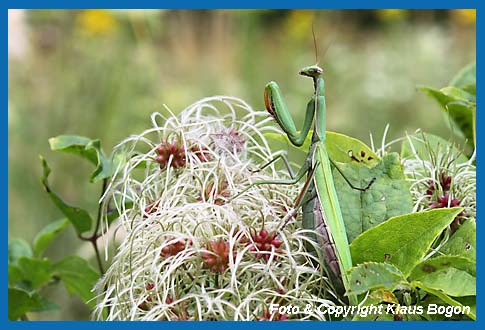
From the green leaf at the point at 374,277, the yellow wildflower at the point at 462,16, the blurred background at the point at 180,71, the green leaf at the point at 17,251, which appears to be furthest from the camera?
the yellow wildflower at the point at 462,16

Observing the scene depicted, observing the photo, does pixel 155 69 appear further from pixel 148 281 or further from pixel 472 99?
pixel 148 281

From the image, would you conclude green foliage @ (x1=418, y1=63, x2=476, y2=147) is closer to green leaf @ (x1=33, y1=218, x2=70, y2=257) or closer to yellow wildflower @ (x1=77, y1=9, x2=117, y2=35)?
green leaf @ (x1=33, y1=218, x2=70, y2=257)

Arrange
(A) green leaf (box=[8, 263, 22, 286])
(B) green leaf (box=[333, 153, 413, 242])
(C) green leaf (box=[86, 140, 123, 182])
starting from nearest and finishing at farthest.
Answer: (B) green leaf (box=[333, 153, 413, 242])
(C) green leaf (box=[86, 140, 123, 182])
(A) green leaf (box=[8, 263, 22, 286])

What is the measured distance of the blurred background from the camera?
3443mm

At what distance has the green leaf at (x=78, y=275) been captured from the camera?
4.99 feet

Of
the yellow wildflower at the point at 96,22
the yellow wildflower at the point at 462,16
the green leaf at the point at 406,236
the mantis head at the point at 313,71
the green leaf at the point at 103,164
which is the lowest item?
the green leaf at the point at 406,236

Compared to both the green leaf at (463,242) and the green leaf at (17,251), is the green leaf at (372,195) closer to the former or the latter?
the green leaf at (463,242)

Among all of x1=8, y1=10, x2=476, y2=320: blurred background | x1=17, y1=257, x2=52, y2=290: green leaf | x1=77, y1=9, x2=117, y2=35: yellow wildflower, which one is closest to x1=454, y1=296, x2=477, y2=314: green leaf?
x1=17, y1=257, x2=52, y2=290: green leaf

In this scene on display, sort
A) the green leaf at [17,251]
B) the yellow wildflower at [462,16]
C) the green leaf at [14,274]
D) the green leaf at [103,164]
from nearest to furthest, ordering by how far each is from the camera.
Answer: the green leaf at [103,164] < the green leaf at [14,274] < the green leaf at [17,251] < the yellow wildflower at [462,16]

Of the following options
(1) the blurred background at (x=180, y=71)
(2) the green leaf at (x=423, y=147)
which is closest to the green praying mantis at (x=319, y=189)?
(2) the green leaf at (x=423, y=147)

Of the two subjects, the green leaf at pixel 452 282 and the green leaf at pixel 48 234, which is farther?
the green leaf at pixel 48 234

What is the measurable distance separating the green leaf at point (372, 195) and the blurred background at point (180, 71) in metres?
2.04

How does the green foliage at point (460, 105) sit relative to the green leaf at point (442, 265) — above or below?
above

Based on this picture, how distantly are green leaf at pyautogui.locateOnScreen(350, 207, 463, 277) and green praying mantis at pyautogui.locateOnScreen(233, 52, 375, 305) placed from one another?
4 centimetres
